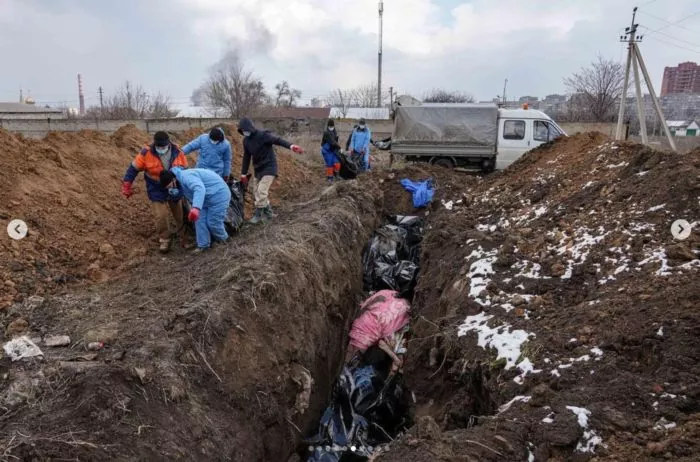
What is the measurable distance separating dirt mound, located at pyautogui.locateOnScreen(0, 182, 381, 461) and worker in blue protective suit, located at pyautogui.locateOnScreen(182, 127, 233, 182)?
1396 millimetres

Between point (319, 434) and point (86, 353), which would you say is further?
point (319, 434)

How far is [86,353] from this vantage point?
3521mm

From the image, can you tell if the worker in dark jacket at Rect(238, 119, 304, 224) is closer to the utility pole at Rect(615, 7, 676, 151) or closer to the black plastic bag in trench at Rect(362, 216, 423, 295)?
the black plastic bag in trench at Rect(362, 216, 423, 295)

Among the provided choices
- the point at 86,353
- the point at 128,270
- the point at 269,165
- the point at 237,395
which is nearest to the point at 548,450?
the point at 237,395

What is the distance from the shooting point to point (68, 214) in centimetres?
631

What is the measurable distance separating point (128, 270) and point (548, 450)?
477cm

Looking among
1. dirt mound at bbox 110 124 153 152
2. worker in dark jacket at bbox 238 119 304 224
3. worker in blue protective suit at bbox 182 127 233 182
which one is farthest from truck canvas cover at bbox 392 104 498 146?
worker in blue protective suit at bbox 182 127 233 182

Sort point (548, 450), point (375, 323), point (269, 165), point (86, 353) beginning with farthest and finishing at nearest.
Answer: point (269, 165)
point (375, 323)
point (86, 353)
point (548, 450)

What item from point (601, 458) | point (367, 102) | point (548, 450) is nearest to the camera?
point (601, 458)

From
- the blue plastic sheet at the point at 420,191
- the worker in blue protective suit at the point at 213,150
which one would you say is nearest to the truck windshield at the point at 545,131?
the blue plastic sheet at the point at 420,191

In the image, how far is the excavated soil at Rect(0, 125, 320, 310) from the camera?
516cm

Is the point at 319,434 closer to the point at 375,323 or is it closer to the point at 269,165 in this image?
the point at 375,323

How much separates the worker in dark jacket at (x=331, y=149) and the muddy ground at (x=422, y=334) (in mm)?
4437

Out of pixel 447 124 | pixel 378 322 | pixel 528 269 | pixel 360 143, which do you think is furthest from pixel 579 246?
pixel 447 124
